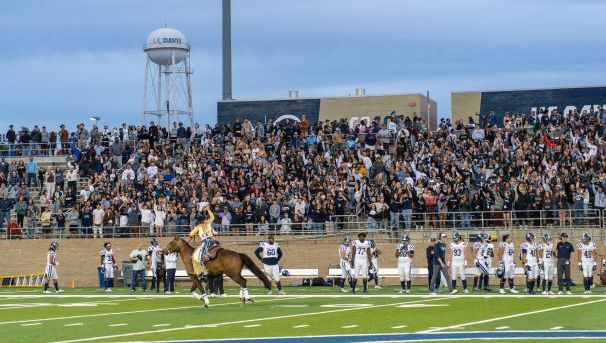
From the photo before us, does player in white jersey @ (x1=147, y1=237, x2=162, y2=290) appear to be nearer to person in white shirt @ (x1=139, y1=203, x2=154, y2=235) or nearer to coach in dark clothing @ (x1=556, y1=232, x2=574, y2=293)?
person in white shirt @ (x1=139, y1=203, x2=154, y2=235)

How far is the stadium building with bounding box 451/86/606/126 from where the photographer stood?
5266 cm

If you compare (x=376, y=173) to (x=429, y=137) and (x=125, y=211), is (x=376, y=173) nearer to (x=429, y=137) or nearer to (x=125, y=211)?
(x=429, y=137)

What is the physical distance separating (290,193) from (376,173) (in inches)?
130

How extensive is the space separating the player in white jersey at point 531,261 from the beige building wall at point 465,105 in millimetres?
23521

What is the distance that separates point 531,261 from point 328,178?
1263cm

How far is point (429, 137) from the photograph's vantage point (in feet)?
150

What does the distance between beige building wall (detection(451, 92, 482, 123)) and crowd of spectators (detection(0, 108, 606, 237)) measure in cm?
714

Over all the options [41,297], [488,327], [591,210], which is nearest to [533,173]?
[591,210]

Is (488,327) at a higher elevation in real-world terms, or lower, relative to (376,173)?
lower

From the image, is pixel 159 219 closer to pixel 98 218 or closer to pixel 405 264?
pixel 98 218

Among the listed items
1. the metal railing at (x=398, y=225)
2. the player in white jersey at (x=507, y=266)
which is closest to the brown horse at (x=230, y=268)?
the player in white jersey at (x=507, y=266)

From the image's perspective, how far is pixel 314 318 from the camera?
22.8 m

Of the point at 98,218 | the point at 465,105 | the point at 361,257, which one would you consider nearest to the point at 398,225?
the point at 361,257

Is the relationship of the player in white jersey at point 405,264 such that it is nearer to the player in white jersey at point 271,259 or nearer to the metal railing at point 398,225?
the player in white jersey at point 271,259
